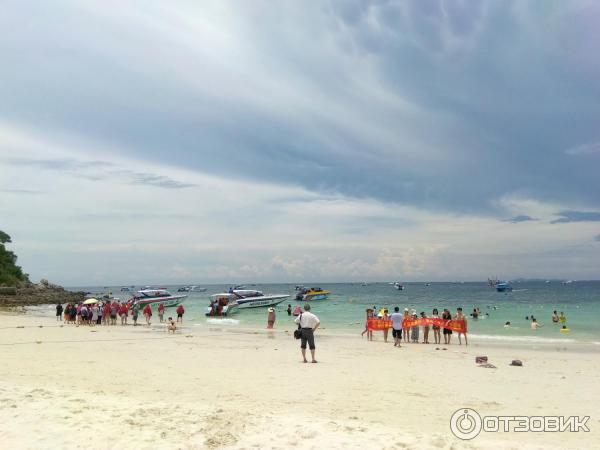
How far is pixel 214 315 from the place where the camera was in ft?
127

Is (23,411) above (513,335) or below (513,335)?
above

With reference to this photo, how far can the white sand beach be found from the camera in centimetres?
620

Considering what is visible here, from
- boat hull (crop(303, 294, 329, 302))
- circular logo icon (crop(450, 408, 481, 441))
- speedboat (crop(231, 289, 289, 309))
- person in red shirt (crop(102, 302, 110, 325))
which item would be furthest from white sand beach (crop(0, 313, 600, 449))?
boat hull (crop(303, 294, 329, 302))

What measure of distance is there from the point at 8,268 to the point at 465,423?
9193cm

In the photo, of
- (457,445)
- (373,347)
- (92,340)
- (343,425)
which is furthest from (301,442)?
(92,340)

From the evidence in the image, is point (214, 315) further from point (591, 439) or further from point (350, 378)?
point (591, 439)

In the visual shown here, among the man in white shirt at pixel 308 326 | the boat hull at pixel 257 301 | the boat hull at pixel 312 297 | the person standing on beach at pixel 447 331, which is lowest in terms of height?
the boat hull at pixel 312 297

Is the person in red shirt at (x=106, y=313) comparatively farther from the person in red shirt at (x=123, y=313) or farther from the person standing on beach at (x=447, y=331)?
the person standing on beach at (x=447, y=331)

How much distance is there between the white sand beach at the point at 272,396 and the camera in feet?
20.3

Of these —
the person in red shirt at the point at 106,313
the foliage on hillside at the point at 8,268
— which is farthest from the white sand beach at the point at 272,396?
the foliage on hillside at the point at 8,268

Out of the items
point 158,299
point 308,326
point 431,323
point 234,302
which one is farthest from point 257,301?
point 308,326

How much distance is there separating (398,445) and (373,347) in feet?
43.7

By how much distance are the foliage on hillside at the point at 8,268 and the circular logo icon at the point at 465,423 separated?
272 ft

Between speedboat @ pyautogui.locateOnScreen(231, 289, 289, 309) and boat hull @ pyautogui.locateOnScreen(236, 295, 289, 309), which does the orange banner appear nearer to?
speedboat @ pyautogui.locateOnScreen(231, 289, 289, 309)
